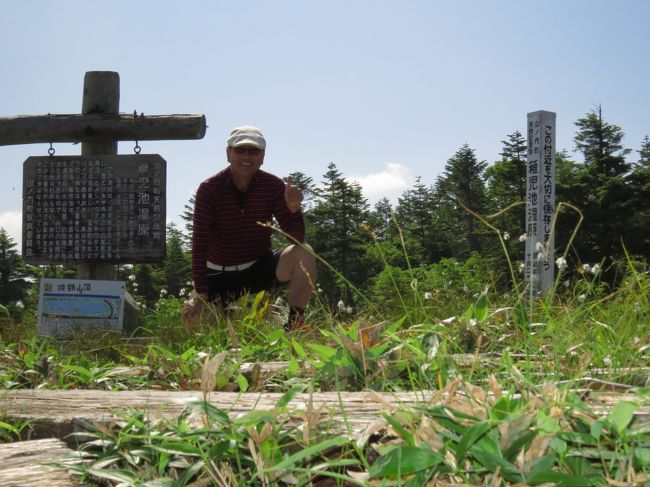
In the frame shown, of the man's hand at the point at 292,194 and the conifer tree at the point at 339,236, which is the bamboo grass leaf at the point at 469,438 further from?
the conifer tree at the point at 339,236

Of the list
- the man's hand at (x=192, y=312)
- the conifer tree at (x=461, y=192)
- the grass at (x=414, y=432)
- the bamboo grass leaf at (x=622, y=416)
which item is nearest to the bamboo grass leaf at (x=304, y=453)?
the grass at (x=414, y=432)

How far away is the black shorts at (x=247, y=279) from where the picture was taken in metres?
5.77

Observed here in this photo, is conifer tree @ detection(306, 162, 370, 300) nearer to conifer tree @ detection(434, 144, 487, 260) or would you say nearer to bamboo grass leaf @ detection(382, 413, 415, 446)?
conifer tree @ detection(434, 144, 487, 260)

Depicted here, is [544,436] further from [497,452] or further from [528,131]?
[528,131]

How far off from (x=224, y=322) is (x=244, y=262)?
70.7 inches

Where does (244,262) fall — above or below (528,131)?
below

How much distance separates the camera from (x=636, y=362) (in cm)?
216

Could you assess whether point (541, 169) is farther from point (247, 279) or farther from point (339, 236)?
point (339, 236)

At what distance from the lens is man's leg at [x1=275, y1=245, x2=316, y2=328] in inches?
210

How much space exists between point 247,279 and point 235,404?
405cm

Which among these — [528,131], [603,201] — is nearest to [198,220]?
[528,131]

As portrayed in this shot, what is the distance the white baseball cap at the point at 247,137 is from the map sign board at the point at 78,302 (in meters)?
2.02

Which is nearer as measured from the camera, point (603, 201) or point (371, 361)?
point (371, 361)

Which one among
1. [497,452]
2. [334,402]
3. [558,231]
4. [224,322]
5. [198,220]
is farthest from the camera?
[558,231]
